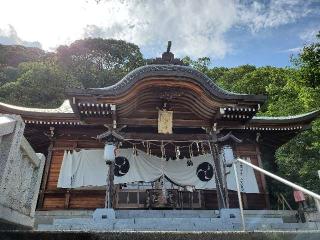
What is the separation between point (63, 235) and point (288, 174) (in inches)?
598

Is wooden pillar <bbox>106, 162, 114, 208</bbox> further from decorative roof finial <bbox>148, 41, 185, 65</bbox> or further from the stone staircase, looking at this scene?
decorative roof finial <bbox>148, 41, 185, 65</bbox>

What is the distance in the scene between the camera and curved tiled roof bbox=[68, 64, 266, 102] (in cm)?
1044

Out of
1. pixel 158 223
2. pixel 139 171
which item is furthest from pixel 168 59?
pixel 158 223

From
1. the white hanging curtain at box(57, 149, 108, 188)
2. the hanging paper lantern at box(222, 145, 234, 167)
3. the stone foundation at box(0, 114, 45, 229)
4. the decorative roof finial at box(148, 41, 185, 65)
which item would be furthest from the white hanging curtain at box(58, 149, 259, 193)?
the stone foundation at box(0, 114, 45, 229)

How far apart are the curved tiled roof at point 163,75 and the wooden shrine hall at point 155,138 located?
3cm

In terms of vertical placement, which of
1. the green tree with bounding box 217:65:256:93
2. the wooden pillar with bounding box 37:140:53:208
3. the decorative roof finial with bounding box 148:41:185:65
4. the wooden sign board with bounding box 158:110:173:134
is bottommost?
the wooden pillar with bounding box 37:140:53:208

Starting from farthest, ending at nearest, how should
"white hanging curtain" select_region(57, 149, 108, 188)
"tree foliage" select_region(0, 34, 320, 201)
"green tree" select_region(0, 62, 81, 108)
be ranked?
1. "green tree" select_region(0, 62, 81, 108)
2. "tree foliage" select_region(0, 34, 320, 201)
3. "white hanging curtain" select_region(57, 149, 108, 188)

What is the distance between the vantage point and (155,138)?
11305mm

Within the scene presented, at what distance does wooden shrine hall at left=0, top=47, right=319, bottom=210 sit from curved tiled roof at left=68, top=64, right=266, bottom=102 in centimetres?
3

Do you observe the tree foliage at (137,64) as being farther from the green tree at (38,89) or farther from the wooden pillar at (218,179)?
the wooden pillar at (218,179)

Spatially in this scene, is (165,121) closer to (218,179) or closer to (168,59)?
(168,59)

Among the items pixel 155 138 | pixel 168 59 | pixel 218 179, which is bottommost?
pixel 218 179

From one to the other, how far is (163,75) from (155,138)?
2336 mm

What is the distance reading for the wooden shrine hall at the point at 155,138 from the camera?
1076 cm
